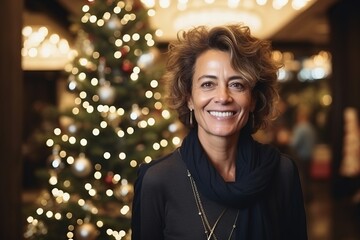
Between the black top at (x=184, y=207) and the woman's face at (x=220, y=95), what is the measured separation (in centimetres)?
22

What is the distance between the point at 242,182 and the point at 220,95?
0.35 meters

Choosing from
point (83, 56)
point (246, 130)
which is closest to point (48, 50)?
point (83, 56)

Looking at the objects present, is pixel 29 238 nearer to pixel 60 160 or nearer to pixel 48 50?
pixel 60 160

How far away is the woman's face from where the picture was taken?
1.85 m

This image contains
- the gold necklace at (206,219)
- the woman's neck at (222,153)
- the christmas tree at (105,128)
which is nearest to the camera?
the gold necklace at (206,219)

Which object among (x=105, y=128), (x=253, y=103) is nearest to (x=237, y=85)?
(x=253, y=103)

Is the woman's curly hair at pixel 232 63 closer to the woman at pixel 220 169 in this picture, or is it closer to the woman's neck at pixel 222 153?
the woman at pixel 220 169

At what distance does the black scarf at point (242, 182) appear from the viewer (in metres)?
1.83

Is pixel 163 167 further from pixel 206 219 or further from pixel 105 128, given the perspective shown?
pixel 105 128

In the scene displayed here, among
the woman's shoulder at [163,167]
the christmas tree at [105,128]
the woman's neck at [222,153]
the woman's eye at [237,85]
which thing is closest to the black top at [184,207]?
the woman's shoulder at [163,167]

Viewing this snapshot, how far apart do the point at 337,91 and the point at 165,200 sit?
8.59 meters

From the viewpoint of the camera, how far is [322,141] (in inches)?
578

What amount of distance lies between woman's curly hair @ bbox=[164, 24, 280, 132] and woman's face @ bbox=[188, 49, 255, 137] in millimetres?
32


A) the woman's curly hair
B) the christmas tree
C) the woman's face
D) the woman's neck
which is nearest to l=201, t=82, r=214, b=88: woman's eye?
the woman's face
